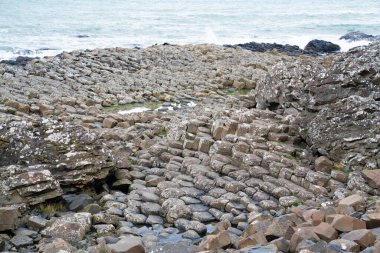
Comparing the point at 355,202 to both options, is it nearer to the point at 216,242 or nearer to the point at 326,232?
the point at 326,232

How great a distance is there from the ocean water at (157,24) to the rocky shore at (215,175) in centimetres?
2793

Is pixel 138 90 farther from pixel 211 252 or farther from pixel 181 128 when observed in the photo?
pixel 211 252

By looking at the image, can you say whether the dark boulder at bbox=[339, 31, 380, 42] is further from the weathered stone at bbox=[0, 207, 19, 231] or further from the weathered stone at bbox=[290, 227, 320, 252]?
the weathered stone at bbox=[0, 207, 19, 231]

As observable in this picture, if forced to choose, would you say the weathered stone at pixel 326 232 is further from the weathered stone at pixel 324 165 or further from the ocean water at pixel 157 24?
the ocean water at pixel 157 24

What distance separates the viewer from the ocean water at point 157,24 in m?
49.4

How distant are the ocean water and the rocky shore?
91.7ft

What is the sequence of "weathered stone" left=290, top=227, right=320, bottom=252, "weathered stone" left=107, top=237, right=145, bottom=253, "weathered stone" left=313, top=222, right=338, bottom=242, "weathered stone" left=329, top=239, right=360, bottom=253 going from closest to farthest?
"weathered stone" left=329, top=239, right=360, bottom=253 → "weathered stone" left=290, top=227, right=320, bottom=252 → "weathered stone" left=313, top=222, right=338, bottom=242 → "weathered stone" left=107, top=237, right=145, bottom=253

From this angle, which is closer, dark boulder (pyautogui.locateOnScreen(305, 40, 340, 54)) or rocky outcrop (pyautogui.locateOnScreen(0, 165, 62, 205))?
rocky outcrop (pyautogui.locateOnScreen(0, 165, 62, 205))

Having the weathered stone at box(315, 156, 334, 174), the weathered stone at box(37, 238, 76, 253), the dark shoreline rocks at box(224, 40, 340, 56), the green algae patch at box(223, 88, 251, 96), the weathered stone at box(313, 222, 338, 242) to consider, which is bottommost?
the green algae patch at box(223, 88, 251, 96)

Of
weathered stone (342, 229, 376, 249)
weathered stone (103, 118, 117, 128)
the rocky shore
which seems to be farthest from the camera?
weathered stone (103, 118, 117, 128)

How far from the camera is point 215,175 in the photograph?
465 inches

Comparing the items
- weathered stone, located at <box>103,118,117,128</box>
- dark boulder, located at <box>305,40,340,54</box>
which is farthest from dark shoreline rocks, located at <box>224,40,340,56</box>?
weathered stone, located at <box>103,118,117,128</box>

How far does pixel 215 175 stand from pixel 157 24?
55.2m

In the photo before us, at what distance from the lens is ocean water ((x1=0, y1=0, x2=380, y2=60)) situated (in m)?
49.4
